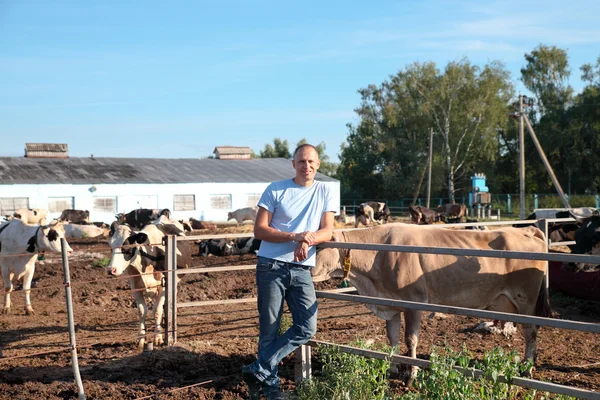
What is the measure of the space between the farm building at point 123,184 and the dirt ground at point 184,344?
2717 cm

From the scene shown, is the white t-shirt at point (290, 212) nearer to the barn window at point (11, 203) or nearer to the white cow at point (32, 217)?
the white cow at point (32, 217)

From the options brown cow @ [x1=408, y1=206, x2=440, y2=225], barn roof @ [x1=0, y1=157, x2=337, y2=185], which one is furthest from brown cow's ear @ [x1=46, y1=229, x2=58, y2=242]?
barn roof @ [x1=0, y1=157, x2=337, y2=185]

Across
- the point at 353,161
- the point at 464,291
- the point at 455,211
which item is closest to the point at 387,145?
the point at 353,161

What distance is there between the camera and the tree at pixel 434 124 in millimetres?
52594

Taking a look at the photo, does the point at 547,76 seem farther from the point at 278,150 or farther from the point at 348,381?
the point at 348,381

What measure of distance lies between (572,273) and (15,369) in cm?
905

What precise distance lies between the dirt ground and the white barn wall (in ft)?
84.2

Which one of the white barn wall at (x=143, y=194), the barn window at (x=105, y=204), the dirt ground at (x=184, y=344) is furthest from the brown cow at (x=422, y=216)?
the dirt ground at (x=184, y=344)

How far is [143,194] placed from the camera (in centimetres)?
4216

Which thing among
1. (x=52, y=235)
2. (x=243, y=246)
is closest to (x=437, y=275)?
(x=52, y=235)

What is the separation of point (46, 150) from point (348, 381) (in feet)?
145

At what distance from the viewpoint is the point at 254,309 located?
37.3 feet

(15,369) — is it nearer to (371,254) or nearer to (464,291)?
(371,254)

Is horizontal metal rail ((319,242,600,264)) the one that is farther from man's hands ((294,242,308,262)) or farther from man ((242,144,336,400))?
man's hands ((294,242,308,262))
